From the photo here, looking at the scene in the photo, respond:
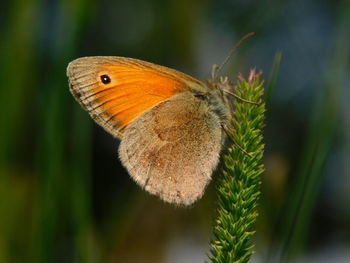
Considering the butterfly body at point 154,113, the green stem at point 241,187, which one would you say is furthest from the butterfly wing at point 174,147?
the green stem at point 241,187

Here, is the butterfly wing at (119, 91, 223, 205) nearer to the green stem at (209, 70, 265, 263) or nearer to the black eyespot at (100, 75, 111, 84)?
the black eyespot at (100, 75, 111, 84)

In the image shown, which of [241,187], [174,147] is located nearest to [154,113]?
[174,147]

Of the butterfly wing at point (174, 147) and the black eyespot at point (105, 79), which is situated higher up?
the black eyespot at point (105, 79)

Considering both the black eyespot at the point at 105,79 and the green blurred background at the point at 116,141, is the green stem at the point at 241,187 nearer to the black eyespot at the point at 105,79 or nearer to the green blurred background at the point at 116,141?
the green blurred background at the point at 116,141

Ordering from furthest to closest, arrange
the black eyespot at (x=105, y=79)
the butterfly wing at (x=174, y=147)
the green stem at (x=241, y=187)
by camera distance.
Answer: the black eyespot at (x=105, y=79)
the butterfly wing at (x=174, y=147)
the green stem at (x=241, y=187)

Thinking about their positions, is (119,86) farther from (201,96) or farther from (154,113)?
(201,96)
